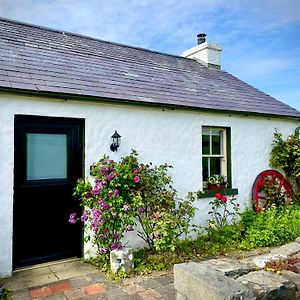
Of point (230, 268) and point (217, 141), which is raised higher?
point (217, 141)

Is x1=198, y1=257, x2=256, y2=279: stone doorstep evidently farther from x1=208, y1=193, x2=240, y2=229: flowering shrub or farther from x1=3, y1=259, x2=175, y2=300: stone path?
x1=208, y1=193, x2=240, y2=229: flowering shrub

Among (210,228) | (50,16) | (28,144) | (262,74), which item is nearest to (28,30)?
(50,16)

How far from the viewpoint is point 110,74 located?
21.8 feet

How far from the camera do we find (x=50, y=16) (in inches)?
351

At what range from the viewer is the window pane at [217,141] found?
7285mm

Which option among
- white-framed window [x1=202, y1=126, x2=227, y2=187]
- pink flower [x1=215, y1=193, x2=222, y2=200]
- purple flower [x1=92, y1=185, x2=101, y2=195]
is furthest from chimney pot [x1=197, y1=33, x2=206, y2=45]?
purple flower [x1=92, y1=185, x2=101, y2=195]

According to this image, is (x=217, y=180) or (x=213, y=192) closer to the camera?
(x=213, y=192)

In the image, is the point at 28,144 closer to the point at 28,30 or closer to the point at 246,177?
the point at 28,30

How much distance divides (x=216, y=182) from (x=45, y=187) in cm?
407

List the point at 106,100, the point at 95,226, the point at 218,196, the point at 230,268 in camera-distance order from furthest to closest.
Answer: the point at 218,196, the point at 106,100, the point at 95,226, the point at 230,268

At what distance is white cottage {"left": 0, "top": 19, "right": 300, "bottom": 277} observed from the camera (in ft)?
15.4

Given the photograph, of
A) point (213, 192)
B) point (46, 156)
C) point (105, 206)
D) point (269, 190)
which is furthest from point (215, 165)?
point (46, 156)

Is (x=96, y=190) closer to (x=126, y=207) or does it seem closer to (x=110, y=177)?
(x=110, y=177)

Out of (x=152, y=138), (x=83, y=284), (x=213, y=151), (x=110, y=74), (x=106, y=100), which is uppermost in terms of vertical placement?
(x=110, y=74)
